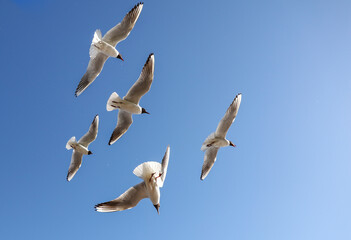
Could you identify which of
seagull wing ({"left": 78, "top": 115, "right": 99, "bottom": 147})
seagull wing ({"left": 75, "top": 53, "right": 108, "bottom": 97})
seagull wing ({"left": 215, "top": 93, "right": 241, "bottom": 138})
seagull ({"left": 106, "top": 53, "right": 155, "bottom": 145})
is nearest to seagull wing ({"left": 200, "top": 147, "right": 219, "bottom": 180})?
seagull wing ({"left": 215, "top": 93, "right": 241, "bottom": 138})

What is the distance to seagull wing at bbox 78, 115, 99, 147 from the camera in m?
9.45

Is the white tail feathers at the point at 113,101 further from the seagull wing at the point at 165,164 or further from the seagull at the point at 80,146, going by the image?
the seagull wing at the point at 165,164

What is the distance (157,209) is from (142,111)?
10.4 ft

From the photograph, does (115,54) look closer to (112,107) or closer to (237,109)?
(112,107)

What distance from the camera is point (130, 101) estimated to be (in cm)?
834

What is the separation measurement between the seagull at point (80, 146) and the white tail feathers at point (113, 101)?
1.13 metres

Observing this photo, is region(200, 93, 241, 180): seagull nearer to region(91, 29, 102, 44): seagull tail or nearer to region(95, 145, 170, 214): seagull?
region(95, 145, 170, 214): seagull

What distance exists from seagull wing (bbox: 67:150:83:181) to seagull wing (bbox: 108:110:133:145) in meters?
1.79

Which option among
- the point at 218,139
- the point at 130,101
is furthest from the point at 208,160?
the point at 130,101

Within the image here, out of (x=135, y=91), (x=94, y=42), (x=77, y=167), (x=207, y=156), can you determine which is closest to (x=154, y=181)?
(x=135, y=91)

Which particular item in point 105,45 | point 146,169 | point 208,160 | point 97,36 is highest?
point 97,36

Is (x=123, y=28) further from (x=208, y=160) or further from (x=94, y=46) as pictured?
(x=208, y=160)

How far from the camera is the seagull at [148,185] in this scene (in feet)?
19.8

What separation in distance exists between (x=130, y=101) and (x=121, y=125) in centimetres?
94
